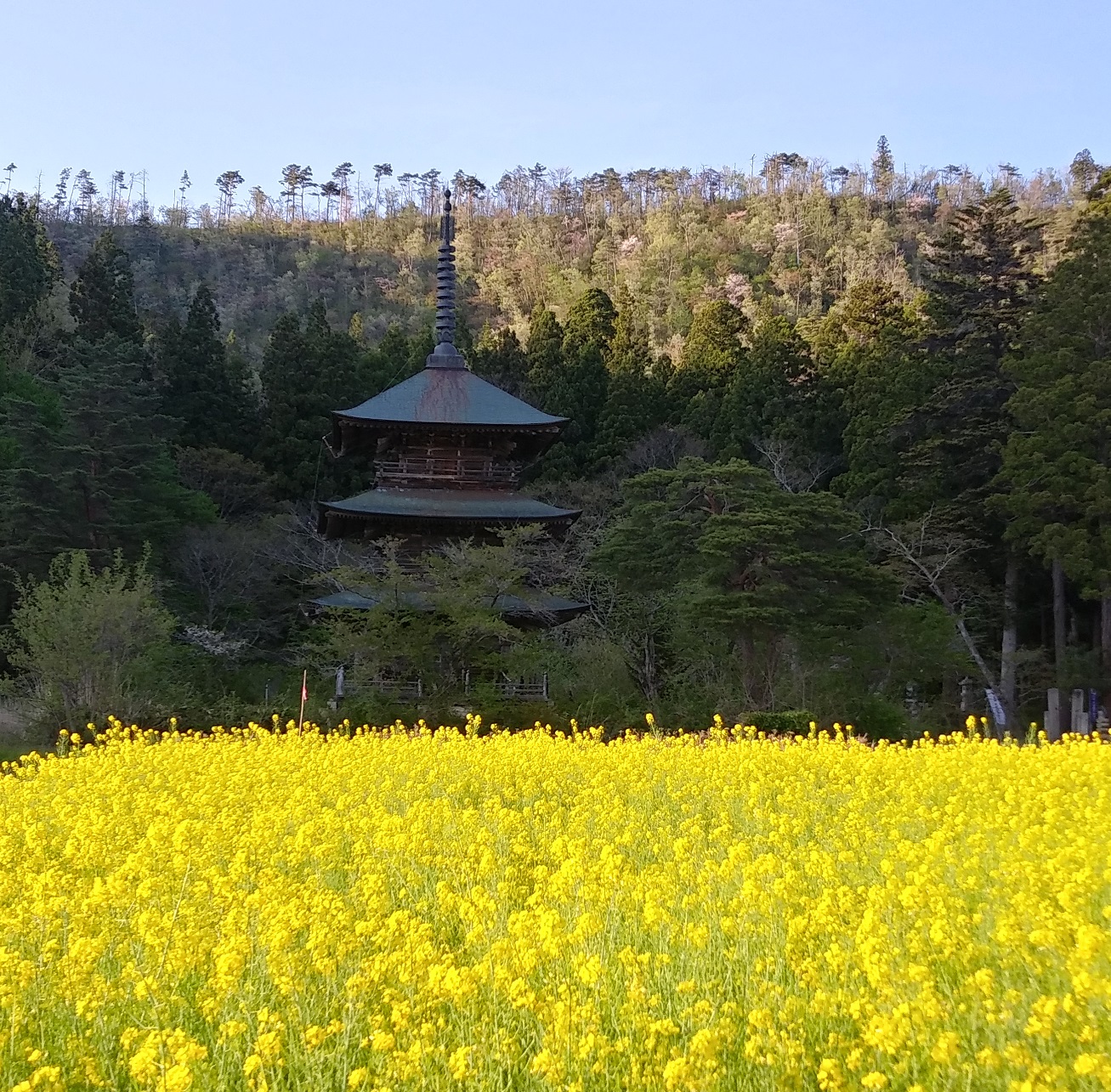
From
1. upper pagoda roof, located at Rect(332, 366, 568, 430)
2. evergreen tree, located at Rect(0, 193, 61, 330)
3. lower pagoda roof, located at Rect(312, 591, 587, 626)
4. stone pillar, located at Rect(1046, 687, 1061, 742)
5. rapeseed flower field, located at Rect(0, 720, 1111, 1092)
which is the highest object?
evergreen tree, located at Rect(0, 193, 61, 330)

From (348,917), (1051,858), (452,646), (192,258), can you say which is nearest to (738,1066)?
(348,917)

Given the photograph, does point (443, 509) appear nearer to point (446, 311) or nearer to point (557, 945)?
point (446, 311)

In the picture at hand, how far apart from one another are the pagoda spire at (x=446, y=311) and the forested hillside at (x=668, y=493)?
12.0ft

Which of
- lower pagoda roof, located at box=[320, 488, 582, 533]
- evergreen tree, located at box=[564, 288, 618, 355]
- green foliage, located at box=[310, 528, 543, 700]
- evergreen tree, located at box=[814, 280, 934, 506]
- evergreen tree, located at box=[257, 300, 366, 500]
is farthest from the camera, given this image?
evergreen tree, located at box=[564, 288, 618, 355]

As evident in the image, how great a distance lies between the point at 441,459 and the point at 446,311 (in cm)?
422

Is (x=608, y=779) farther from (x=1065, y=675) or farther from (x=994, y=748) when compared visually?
(x=1065, y=675)

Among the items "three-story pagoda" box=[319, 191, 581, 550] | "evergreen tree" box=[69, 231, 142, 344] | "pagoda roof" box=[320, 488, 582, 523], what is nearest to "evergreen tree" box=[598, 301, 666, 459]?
"three-story pagoda" box=[319, 191, 581, 550]

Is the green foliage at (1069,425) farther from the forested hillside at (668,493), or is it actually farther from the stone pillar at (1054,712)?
the stone pillar at (1054,712)

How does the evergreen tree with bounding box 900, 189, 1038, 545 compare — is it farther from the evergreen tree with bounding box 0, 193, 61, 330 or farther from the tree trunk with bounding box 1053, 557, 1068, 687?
the evergreen tree with bounding box 0, 193, 61, 330

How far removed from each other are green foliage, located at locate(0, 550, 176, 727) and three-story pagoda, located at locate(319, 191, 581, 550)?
3221 mm

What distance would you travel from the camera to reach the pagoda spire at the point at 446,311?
19203 millimetres

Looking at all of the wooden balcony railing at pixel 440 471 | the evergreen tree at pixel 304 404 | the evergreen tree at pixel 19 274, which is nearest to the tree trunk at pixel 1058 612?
the wooden balcony railing at pixel 440 471

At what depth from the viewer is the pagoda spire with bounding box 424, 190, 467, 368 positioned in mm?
19203

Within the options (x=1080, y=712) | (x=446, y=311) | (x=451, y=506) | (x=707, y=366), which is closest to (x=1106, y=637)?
(x=1080, y=712)
